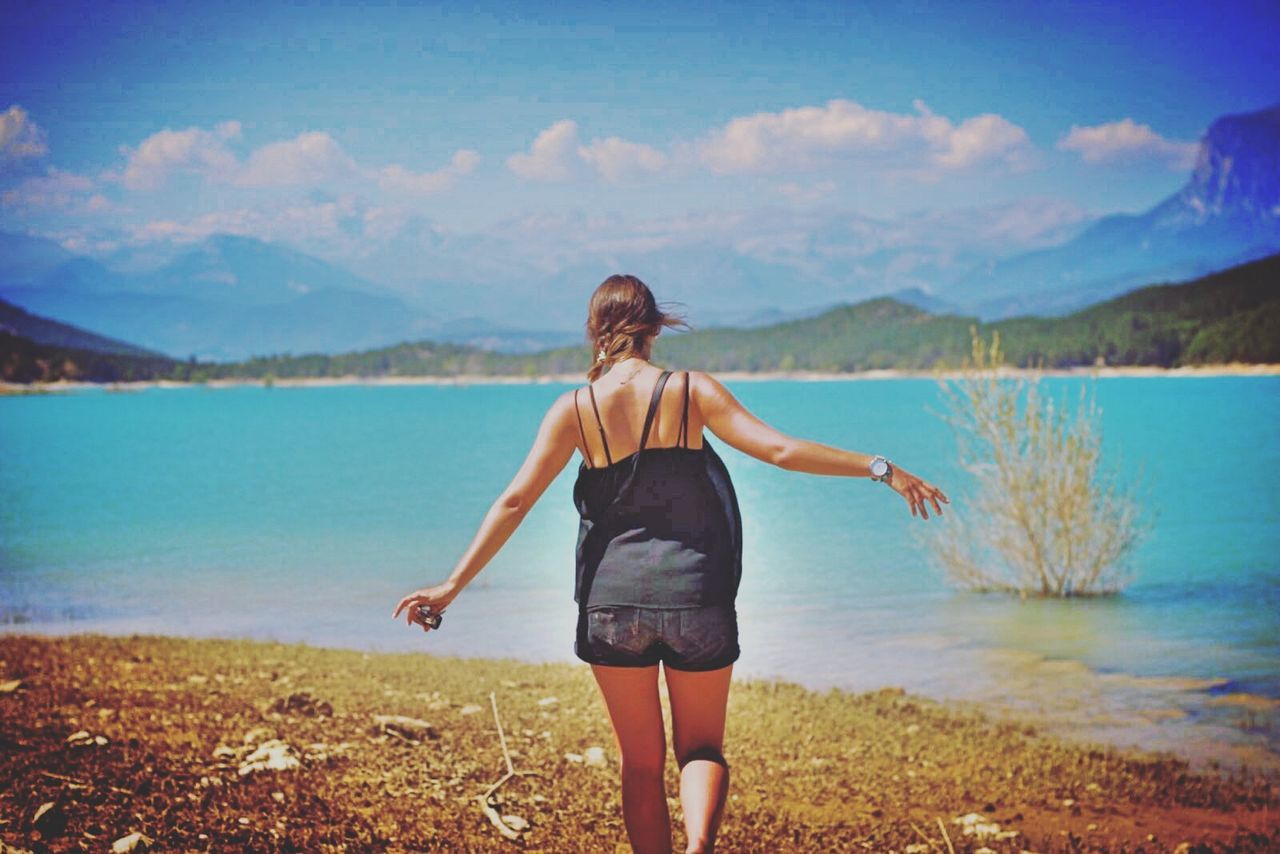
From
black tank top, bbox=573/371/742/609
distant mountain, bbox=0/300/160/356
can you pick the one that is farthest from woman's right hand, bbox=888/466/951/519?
distant mountain, bbox=0/300/160/356

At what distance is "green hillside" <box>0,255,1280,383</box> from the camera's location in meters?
116

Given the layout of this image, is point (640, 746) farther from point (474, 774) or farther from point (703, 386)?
point (474, 774)

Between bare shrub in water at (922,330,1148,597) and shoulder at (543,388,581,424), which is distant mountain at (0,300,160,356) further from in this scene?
shoulder at (543,388,581,424)

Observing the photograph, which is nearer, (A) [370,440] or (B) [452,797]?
(B) [452,797]

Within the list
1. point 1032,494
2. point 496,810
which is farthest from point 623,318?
point 1032,494

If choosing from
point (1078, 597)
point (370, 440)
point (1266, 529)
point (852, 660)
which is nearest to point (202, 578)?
point (852, 660)

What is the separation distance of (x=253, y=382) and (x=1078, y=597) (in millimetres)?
191974

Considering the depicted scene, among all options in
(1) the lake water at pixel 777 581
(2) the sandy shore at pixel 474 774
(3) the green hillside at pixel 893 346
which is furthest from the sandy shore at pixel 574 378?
(2) the sandy shore at pixel 474 774

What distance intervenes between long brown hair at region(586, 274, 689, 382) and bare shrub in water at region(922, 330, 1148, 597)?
406 inches

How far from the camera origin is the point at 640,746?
157 inches

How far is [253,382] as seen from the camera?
196625mm

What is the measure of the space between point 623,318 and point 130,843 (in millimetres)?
2877

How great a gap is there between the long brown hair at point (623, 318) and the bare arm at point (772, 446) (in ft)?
0.75

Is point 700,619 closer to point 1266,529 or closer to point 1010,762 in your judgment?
point 1010,762
